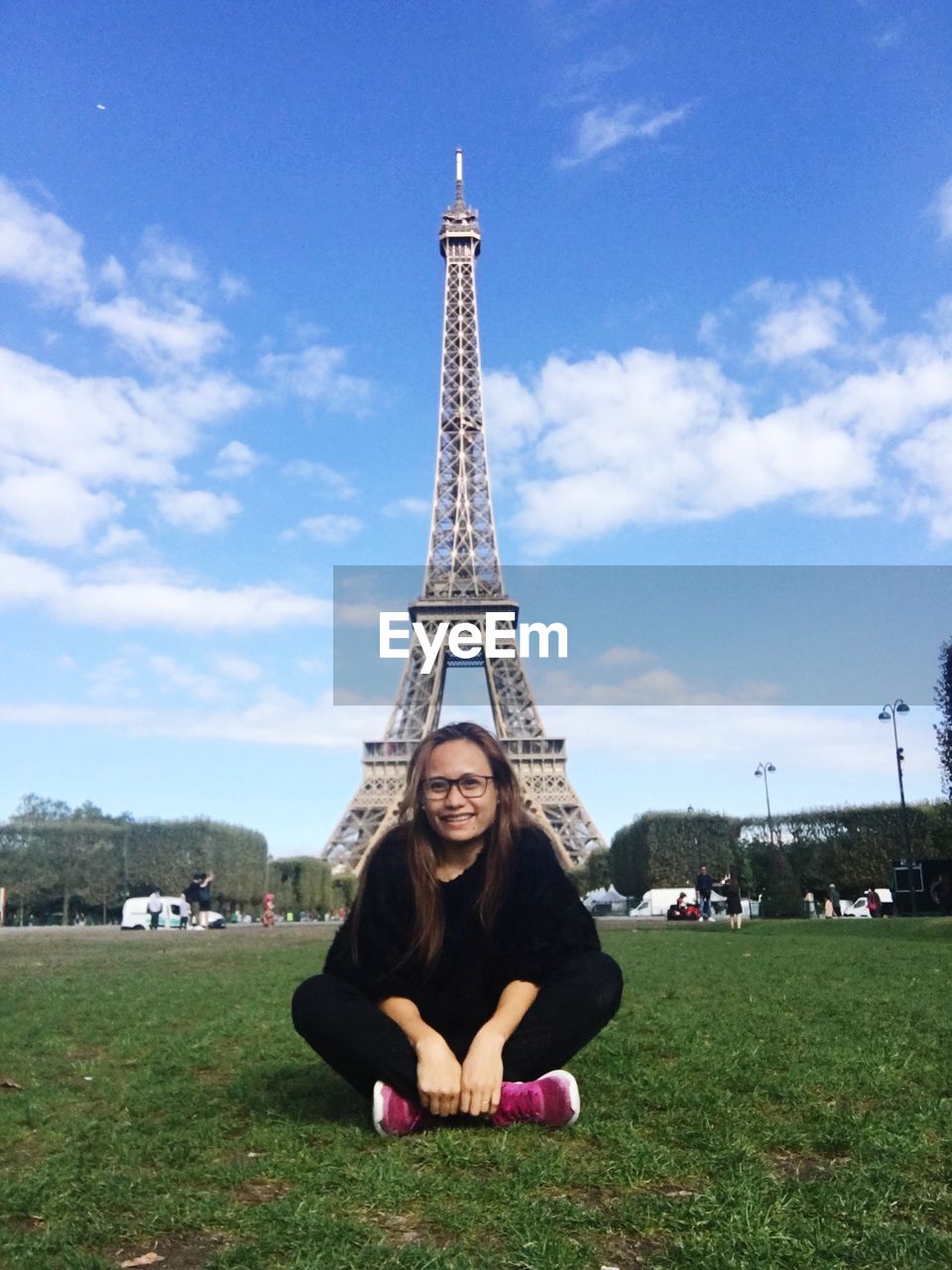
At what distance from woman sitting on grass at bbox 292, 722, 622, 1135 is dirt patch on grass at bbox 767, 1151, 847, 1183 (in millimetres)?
677

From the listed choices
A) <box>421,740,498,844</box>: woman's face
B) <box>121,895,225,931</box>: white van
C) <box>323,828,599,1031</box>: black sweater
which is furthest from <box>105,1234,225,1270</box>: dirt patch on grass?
<box>121,895,225,931</box>: white van

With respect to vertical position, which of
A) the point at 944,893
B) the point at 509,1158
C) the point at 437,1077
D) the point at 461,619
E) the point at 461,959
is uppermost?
the point at 461,619

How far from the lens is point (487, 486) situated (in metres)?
60.8

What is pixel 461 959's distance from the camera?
154 inches

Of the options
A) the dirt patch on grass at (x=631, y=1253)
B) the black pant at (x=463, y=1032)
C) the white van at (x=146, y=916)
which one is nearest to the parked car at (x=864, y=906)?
the white van at (x=146, y=916)

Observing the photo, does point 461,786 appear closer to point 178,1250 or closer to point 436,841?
point 436,841

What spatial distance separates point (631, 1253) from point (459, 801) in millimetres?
1603

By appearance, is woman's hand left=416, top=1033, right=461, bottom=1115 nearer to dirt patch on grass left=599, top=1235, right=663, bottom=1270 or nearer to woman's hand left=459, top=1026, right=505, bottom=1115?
woman's hand left=459, top=1026, right=505, bottom=1115

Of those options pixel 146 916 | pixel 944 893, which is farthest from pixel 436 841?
pixel 146 916

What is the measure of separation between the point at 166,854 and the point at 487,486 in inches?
996

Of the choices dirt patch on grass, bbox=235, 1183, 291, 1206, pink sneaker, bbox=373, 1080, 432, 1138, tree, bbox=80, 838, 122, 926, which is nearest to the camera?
dirt patch on grass, bbox=235, 1183, 291, 1206

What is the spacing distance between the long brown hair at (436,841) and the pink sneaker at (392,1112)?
16.6 inches

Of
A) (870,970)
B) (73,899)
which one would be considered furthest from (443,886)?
(73,899)

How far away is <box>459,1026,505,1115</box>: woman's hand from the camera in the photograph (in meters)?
3.55
